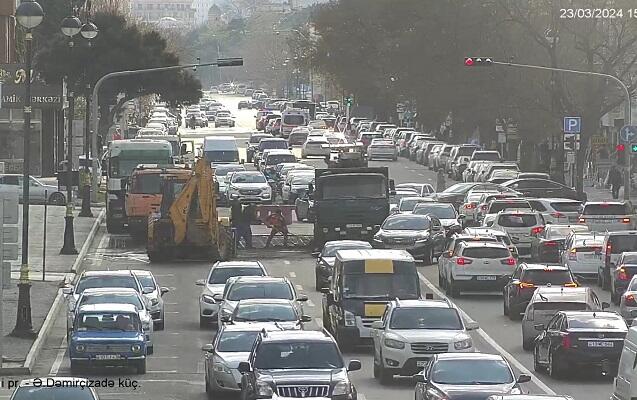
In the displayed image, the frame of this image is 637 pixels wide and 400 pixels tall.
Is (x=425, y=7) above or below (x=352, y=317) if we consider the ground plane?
above

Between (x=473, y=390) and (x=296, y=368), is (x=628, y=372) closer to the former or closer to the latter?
(x=473, y=390)

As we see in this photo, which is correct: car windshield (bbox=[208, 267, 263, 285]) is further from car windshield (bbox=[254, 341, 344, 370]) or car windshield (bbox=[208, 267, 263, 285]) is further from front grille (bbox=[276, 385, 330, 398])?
front grille (bbox=[276, 385, 330, 398])

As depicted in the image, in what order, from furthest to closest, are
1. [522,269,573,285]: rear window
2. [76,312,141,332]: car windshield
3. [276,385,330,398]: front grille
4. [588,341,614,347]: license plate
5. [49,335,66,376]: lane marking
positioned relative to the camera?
[522,269,573,285]: rear window < [49,335,66,376]: lane marking < [76,312,141,332]: car windshield < [588,341,614,347]: license plate < [276,385,330,398]: front grille

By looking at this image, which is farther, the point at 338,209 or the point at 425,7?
the point at 425,7

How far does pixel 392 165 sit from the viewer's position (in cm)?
10369

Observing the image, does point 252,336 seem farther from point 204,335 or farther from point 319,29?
point 319,29

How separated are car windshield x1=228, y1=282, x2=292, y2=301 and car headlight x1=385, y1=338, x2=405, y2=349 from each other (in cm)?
599

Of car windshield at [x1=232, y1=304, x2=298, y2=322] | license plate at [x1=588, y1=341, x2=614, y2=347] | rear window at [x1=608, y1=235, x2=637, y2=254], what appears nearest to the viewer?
license plate at [x1=588, y1=341, x2=614, y2=347]

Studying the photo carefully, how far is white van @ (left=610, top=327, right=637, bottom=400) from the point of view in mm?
22766

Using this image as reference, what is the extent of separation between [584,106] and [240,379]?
60719mm

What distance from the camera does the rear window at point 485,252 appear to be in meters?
44.8

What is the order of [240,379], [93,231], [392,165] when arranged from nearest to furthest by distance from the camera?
[240,379] < [93,231] < [392,165]

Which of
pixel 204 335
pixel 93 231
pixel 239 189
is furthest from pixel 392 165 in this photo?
pixel 204 335

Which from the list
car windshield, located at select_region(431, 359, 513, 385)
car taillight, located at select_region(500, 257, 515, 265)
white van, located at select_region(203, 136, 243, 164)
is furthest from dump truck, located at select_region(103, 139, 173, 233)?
car windshield, located at select_region(431, 359, 513, 385)
